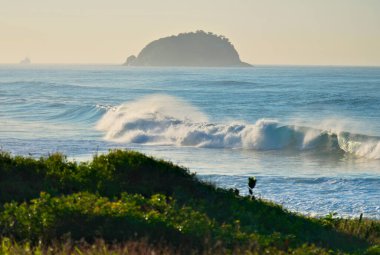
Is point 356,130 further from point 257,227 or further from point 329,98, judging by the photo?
point 257,227

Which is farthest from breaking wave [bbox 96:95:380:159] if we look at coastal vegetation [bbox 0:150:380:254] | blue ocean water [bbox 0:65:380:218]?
coastal vegetation [bbox 0:150:380:254]

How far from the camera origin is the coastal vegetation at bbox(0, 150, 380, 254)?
29.0ft

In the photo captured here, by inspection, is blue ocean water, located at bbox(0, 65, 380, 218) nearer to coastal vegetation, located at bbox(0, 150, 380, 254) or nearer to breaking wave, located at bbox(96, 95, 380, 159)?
breaking wave, located at bbox(96, 95, 380, 159)

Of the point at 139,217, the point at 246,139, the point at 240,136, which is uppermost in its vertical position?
the point at 139,217

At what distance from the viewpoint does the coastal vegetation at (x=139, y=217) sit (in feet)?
29.0

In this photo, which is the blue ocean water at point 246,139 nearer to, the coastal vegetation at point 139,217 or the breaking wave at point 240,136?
the breaking wave at point 240,136

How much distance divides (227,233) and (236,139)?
30299mm

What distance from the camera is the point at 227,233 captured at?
9.38 m

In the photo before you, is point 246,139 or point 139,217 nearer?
point 139,217

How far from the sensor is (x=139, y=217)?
388 inches

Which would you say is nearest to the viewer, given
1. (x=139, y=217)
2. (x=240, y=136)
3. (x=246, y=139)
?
(x=139, y=217)

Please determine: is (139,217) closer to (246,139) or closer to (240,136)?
(246,139)

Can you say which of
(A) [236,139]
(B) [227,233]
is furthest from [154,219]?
(A) [236,139]

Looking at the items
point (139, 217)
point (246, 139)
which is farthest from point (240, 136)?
point (139, 217)
